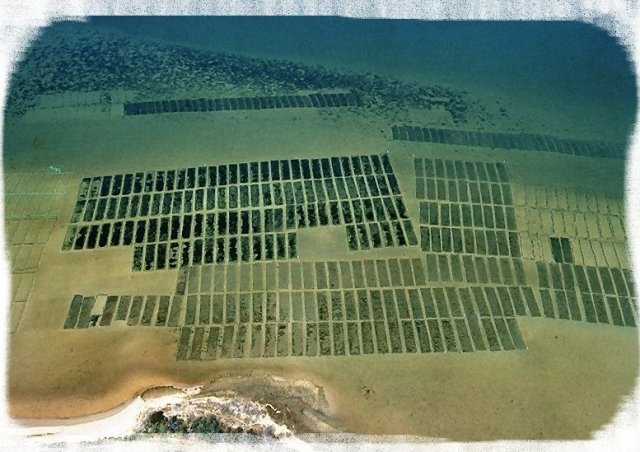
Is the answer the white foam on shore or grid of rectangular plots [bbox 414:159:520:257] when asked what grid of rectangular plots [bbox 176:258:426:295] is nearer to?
grid of rectangular plots [bbox 414:159:520:257]

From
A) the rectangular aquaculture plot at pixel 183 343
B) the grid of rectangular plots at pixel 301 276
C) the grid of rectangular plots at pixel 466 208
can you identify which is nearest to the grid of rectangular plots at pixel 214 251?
the grid of rectangular plots at pixel 301 276

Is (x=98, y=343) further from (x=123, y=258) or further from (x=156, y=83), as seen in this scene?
(x=156, y=83)

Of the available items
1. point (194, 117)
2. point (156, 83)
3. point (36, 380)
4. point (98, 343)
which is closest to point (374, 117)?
point (194, 117)

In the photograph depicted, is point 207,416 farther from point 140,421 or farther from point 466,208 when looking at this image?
point 466,208

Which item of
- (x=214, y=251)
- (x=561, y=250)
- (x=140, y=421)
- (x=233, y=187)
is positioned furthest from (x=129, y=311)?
(x=561, y=250)

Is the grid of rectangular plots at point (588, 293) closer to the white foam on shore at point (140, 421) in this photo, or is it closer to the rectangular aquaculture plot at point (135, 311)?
the white foam on shore at point (140, 421)

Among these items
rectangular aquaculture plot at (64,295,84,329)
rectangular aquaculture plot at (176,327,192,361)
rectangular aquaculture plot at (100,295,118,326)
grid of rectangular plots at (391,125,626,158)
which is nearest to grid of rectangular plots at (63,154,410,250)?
grid of rectangular plots at (391,125,626,158)
